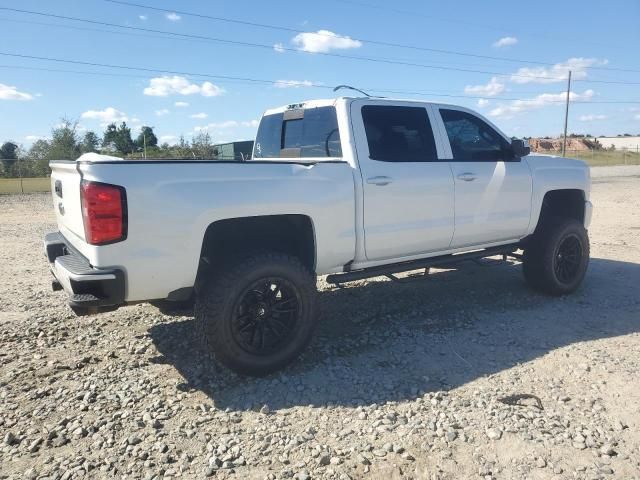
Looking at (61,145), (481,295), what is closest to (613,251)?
(481,295)

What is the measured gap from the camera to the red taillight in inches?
120

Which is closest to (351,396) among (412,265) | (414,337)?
(414,337)

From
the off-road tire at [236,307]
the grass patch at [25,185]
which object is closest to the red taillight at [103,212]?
the off-road tire at [236,307]

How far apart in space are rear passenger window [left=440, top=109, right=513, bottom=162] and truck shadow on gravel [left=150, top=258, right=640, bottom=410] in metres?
1.56

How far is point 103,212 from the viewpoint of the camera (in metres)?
3.06

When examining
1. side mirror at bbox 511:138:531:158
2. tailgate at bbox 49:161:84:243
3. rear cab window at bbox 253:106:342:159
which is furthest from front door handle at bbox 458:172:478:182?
tailgate at bbox 49:161:84:243

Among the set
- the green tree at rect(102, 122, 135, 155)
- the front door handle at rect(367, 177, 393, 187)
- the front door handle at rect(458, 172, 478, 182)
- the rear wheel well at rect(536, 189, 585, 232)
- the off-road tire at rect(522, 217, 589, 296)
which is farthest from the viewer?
the green tree at rect(102, 122, 135, 155)

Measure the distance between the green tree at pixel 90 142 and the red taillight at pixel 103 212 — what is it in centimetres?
4200

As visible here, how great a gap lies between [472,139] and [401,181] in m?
1.28

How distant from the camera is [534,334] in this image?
452cm

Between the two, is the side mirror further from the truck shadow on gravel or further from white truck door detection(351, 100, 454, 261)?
the truck shadow on gravel

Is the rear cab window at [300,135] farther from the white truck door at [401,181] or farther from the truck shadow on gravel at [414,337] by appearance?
the truck shadow on gravel at [414,337]

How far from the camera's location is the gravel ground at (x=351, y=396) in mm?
2746

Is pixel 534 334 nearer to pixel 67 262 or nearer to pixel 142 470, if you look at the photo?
pixel 142 470
